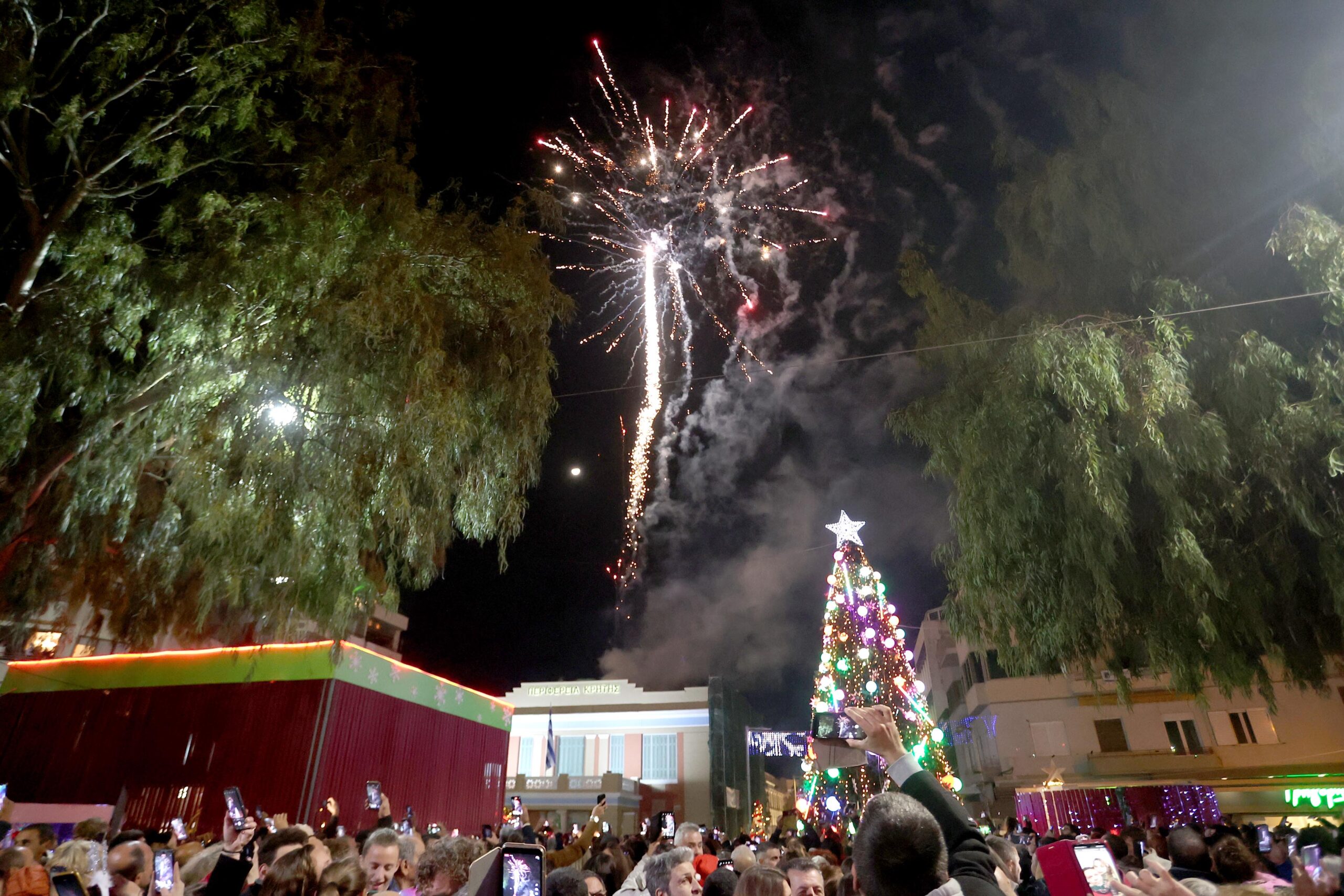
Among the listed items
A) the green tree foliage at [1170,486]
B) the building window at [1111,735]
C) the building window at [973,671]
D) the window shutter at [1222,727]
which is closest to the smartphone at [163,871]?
the green tree foliage at [1170,486]

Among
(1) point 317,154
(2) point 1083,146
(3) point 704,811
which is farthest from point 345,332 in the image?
(3) point 704,811

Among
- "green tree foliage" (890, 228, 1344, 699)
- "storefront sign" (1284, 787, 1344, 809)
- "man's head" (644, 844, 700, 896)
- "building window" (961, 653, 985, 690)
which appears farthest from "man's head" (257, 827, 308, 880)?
"building window" (961, 653, 985, 690)

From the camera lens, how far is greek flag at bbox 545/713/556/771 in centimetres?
3944

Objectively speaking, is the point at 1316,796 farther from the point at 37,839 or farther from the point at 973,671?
the point at 37,839

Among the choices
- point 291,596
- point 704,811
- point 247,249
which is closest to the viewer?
point 247,249

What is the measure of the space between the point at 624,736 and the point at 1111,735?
90.0ft

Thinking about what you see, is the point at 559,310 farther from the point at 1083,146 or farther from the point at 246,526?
the point at 1083,146

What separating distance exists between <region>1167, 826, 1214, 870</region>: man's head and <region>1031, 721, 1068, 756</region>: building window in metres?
27.2

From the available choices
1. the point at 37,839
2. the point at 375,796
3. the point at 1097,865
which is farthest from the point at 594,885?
the point at 375,796

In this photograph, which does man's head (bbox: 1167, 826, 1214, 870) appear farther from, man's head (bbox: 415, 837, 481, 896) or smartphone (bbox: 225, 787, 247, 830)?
smartphone (bbox: 225, 787, 247, 830)

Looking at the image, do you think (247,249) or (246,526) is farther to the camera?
(246,526)

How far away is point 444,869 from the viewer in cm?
308

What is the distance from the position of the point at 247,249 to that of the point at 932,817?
7.96 m

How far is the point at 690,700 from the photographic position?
44.4 m
